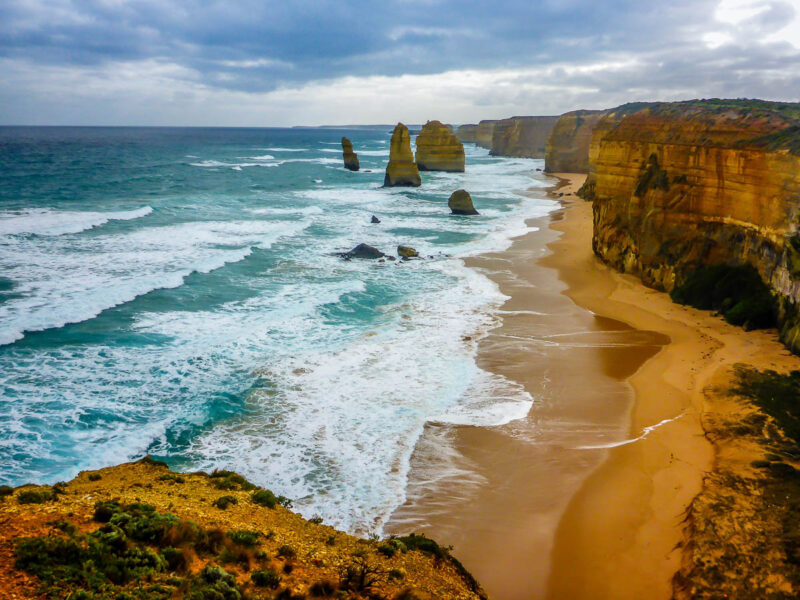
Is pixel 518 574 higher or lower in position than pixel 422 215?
lower

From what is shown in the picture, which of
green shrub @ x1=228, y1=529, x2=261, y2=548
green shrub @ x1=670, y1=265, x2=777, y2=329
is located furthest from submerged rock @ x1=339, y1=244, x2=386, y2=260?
green shrub @ x1=228, y1=529, x2=261, y2=548

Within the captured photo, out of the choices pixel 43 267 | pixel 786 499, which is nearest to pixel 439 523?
pixel 786 499

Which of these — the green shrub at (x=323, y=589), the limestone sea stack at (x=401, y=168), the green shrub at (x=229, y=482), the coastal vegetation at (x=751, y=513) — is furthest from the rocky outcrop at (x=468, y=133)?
the green shrub at (x=323, y=589)

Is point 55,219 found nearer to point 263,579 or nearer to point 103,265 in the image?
point 103,265

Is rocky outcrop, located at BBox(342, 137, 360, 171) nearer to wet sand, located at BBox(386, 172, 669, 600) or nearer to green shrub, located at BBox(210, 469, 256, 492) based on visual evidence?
wet sand, located at BBox(386, 172, 669, 600)

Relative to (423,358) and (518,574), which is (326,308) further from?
(518,574)

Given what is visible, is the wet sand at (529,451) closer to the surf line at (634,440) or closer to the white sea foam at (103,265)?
the surf line at (634,440)
